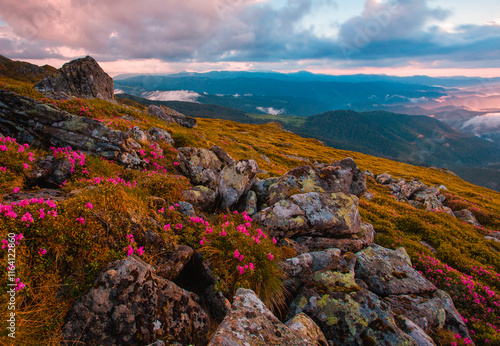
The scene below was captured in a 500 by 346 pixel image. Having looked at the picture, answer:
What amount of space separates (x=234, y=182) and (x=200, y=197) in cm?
245

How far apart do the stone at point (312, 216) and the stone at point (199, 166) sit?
4431 mm

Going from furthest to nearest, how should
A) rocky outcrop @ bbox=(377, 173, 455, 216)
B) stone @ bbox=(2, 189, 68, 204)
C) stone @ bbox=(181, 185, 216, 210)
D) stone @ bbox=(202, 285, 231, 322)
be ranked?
1. rocky outcrop @ bbox=(377, 173, 455, 216)
2. stone @ bbox=(181, 185, 216, 210)
3. stone @ bbox=(2, 189, 68, 204)
4. stone @ bbox=(202, 285, 231, 322)

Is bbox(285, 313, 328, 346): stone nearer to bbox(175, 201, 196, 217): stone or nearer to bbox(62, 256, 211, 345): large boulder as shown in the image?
bbox(62, 256, 211, 345): large boulder

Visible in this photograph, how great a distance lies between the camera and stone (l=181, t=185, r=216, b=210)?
10156 millimetres

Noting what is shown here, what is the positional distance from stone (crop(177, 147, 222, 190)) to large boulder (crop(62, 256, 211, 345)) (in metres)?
8.40

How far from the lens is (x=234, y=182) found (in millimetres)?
12492

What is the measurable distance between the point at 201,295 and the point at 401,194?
138 ft

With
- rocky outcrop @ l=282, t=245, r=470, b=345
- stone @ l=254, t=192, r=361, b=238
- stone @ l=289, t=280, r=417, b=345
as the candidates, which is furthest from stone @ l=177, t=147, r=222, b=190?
stone @ l=289, t=280, r=417, b=345

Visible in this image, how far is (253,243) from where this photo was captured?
279 inches

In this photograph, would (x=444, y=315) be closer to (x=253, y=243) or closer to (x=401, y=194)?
(x=253, y=243)

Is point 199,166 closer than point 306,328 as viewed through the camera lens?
No

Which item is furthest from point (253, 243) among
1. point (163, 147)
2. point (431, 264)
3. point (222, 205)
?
point (431, 264)

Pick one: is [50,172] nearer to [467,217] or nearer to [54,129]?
[54,129]

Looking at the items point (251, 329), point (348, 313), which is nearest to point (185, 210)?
point (251, 329)
